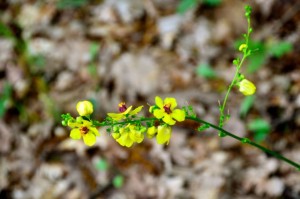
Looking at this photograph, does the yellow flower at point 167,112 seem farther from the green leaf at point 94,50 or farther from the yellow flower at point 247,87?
the green leaf at point 94,50

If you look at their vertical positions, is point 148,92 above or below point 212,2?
below

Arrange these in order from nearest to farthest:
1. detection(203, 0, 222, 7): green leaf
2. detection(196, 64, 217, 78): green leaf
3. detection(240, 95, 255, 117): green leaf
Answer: detection(240, 95, 255, 117): green leaf < detection(196, 64, 217, 78): green leaf < detection(203, 0, 222, 7): green leaf

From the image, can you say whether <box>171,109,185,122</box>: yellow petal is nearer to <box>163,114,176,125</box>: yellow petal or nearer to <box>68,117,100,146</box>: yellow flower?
<box>163,114,176,125</box>: yellow petal

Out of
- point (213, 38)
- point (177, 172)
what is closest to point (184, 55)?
point (213, 38)

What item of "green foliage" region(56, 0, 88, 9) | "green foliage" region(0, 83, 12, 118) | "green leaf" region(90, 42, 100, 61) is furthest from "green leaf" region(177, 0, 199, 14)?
"green foliage" region(0, 83, 12, 118)

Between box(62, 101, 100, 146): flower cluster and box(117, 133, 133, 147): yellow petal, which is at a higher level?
box(62, 101, 100, 146): flower cluster

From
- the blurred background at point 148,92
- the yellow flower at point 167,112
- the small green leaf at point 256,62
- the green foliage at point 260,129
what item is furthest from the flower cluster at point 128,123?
the small green leaf at point 256,62

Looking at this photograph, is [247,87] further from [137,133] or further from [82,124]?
[82,124]

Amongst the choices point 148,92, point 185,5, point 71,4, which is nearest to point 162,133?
point 148,92
